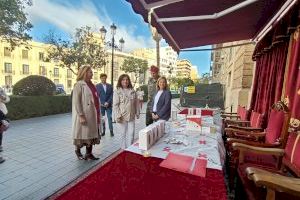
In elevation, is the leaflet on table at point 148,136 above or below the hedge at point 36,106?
above

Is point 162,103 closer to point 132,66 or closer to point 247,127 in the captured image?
point 247,127

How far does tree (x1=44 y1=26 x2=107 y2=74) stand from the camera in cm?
1384

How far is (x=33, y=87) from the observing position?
9531 millimetres

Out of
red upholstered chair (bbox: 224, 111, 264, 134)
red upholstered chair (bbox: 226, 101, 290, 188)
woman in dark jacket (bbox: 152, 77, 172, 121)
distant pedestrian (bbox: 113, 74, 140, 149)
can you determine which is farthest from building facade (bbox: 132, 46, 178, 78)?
red upholstered chair (bbox: 226, 101, 290, 188)

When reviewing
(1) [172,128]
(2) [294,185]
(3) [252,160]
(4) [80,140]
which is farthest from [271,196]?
(4) [80,140]

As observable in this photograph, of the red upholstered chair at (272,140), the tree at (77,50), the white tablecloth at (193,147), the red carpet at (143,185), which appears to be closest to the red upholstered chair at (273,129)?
the red upholstered chair at (272,140)

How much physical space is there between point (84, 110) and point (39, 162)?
4.50 ft

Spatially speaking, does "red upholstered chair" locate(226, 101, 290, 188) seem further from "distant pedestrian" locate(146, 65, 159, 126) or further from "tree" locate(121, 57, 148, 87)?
"tree" locate(121, 57, 148, 87)

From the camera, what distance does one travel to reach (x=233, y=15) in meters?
3.72

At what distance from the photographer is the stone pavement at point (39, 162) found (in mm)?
2924

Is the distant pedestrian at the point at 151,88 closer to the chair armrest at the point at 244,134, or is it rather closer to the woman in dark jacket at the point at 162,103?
the woman in dark jacket at the point at 162,103

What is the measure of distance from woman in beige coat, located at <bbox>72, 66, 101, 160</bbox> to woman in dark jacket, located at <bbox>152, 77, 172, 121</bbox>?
1.05m

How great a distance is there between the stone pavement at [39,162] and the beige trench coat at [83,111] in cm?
60

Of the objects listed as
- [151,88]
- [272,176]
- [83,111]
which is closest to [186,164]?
[272,176]
